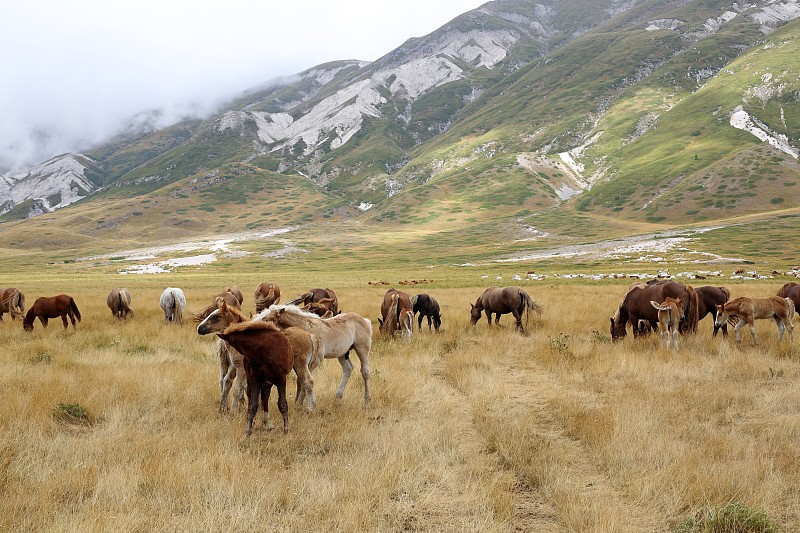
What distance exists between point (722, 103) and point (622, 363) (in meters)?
193

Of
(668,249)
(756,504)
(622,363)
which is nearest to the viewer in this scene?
(756,504)

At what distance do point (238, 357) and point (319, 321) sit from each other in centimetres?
159

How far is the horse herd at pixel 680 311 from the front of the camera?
1298cm

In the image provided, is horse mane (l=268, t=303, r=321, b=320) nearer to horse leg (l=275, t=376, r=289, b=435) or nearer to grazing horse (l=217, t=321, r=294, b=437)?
grazing horse (l=217, t=321, r=294, b=437)

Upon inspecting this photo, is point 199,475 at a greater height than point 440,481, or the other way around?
point 199,475

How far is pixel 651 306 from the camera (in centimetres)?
1374

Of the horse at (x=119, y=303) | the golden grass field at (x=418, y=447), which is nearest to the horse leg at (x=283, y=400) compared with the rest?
the golden grass field at (x=418, y=447)

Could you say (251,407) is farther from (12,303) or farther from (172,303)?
(12,303)

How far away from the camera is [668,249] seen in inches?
2712

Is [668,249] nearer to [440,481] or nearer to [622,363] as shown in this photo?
[622,363]

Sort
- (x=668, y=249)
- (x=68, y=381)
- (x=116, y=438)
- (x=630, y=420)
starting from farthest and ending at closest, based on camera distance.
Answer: (x=668, y=249) < (x=68, y=381) < (x=630, y=420) < (x=116, y=438)

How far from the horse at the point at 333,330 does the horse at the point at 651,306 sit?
9.82 metres

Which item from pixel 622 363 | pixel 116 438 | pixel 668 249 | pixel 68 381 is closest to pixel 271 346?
pixel 116 438

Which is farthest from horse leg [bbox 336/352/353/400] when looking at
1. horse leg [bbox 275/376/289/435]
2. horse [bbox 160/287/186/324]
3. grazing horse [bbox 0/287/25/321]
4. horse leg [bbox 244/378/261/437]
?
grazing horse [bbox 0/287/25/321]
